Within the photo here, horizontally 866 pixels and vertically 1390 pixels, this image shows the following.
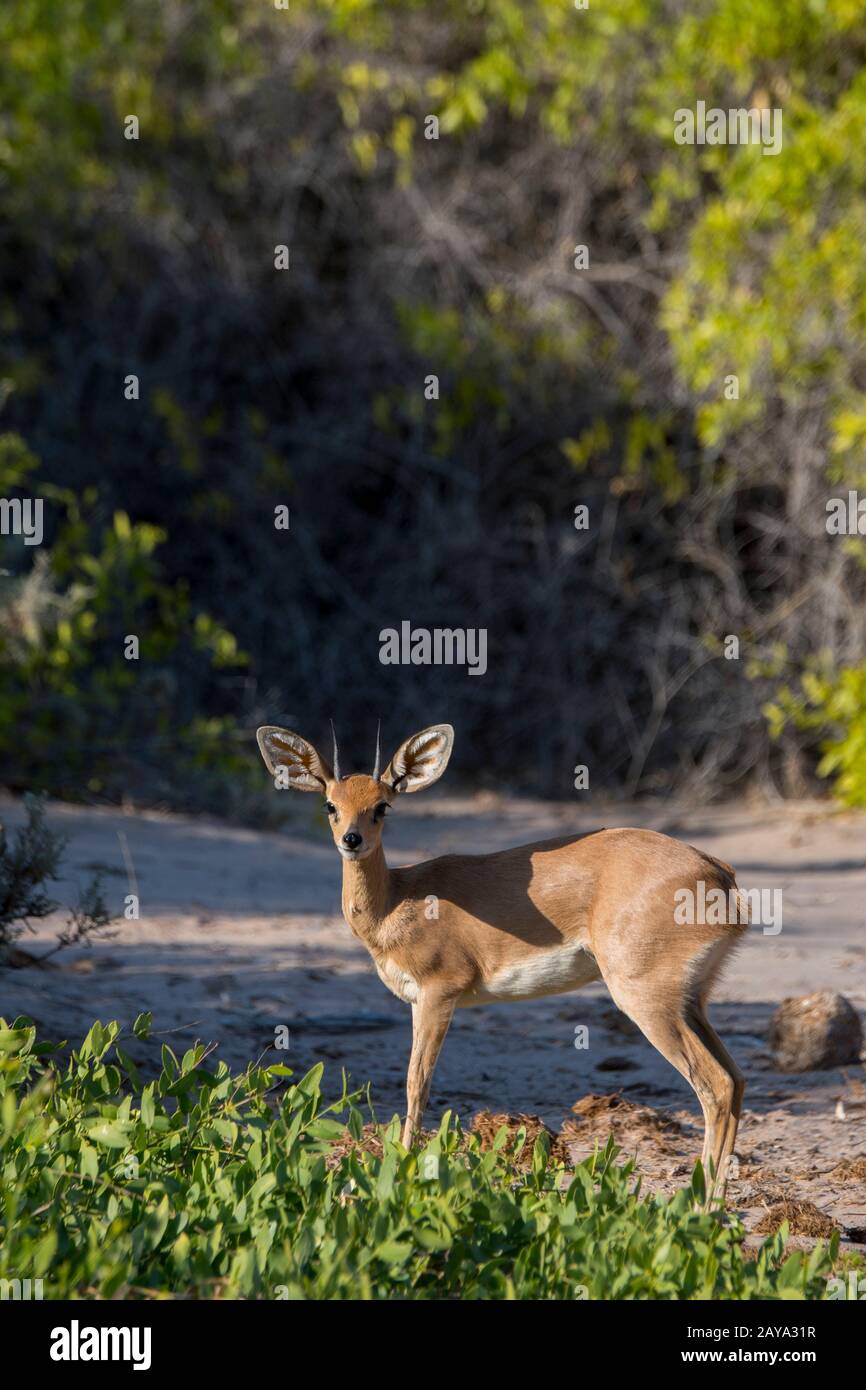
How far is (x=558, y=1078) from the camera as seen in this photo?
6.61m

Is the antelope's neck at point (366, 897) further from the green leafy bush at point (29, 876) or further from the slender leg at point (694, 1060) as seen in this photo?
the green leafy bush at point (29, 876)

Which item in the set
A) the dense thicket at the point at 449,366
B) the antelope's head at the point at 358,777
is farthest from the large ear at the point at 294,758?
the dense thicket at the point at 449,366

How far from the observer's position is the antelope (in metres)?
5.18

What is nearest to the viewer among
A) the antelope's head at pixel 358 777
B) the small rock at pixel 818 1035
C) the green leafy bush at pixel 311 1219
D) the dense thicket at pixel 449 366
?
the green leafy bush at pixel 311 1219

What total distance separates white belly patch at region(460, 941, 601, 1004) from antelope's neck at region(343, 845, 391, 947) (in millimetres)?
424

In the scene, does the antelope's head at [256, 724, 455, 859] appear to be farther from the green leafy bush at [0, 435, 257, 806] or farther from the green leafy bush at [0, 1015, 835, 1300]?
the green leafy bush at [0, 435, 257, 806]

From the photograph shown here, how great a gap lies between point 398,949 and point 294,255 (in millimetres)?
10634

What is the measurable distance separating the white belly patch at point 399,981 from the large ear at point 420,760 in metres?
0.60

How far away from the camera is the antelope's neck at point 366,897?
5605 millimetres

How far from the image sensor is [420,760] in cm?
558

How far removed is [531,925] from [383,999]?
7.77ft

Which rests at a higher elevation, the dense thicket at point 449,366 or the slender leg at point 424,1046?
the dense thicket at point 449,366

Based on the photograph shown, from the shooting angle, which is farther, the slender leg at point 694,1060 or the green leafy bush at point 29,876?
the green leafy bush at point 29,876
